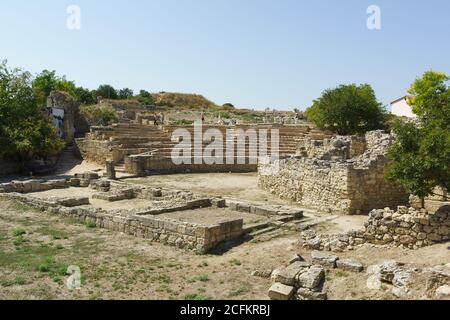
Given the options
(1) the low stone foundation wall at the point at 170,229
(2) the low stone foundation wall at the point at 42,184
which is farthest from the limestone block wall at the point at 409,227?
(2) the low stone foundation wall at the point at 42,184

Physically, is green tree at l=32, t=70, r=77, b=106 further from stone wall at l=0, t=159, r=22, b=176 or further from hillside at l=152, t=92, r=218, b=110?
stone wall at l=0, t=159, r=22, b=176

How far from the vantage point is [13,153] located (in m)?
27.2

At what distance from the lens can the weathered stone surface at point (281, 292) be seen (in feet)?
28.3

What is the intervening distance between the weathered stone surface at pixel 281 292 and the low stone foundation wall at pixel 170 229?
3460mm

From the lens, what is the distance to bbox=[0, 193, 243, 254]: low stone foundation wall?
12203mm

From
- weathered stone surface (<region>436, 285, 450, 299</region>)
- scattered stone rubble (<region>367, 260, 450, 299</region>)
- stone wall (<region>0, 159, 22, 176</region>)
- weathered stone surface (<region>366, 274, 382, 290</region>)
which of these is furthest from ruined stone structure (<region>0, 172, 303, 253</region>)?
stone wall (<region>0, 159, 22, 176</region>)

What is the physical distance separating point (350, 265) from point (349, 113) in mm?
27442

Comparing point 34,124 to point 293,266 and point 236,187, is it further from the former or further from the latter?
point 293,266

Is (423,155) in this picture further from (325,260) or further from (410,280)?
(410,280)

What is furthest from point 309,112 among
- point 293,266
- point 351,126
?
point 293,266

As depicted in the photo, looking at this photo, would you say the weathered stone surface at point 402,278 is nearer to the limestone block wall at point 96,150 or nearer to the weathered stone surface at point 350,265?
the weathered stone surface at point 350,265

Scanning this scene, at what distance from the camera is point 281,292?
8703 mm

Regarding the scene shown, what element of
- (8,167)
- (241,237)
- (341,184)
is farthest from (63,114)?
(241,237)
